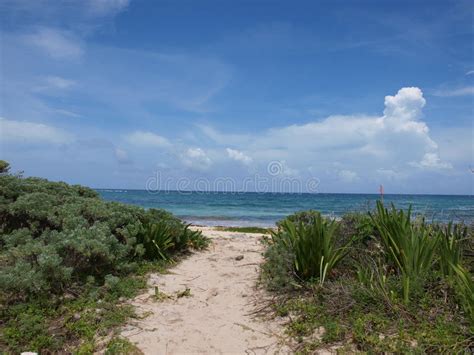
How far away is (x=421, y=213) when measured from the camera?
230 inches

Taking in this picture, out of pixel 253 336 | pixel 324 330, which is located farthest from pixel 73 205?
pixel 324 330

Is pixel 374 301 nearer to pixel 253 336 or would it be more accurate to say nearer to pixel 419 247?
pixel 419 247

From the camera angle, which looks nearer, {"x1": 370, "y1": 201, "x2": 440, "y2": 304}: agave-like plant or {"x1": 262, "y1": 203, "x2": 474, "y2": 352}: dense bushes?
{"x1": 262, "y1": 203, "x2": 474, "y2": 352}: dense bushes

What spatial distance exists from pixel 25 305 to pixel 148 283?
5.70 ft

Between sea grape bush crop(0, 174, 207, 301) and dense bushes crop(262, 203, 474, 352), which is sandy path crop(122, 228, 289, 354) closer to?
dense bushes crop(262, 203, 474, 352)

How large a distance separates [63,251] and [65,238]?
0.81ft

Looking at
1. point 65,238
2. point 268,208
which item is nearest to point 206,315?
point 65,238

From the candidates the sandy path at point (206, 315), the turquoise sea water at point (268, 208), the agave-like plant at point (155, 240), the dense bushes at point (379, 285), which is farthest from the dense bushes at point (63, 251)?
the turquoise sea water at point (268, 208)

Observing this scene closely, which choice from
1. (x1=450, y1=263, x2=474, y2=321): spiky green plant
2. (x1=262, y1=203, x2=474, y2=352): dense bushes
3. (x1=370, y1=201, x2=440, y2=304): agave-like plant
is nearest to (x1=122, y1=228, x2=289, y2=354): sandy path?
(x1=262, y1=203, x2=474, y2=352): dense bushes

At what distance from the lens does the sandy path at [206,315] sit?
420cm

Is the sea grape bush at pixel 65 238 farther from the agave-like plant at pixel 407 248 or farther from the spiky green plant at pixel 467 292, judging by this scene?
the spiky green plant at pixel 467 292

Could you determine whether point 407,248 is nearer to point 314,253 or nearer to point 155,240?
point 314,253

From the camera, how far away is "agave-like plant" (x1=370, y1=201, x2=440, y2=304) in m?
4.61

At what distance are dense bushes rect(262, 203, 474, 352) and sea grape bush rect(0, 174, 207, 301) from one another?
231 centimetres
